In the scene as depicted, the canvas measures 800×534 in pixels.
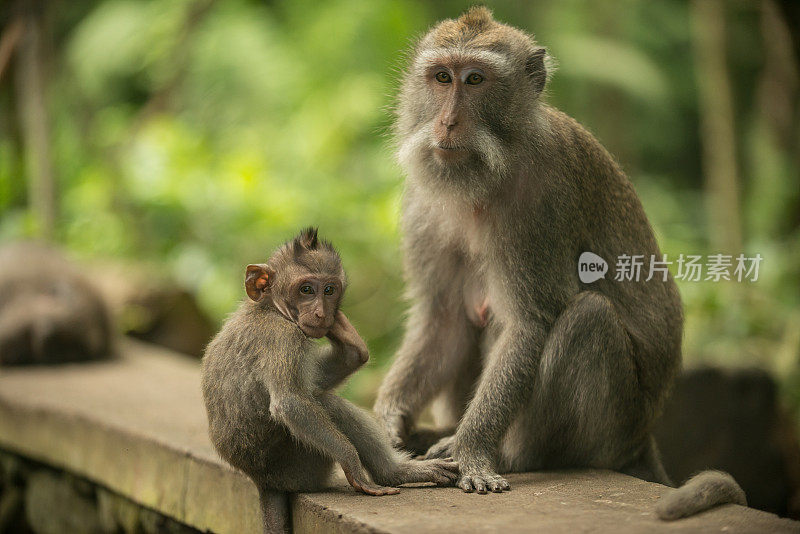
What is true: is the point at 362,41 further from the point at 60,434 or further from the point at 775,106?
the point at 60,434

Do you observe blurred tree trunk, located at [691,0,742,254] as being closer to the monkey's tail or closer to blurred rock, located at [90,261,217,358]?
blurred rock, located at [90,261,217,358]

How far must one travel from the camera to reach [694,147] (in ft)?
55.0

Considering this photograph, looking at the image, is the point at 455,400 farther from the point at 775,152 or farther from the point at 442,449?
the point at 775,152

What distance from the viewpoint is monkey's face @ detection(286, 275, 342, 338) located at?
3.86m

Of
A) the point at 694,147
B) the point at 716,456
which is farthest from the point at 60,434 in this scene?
the point at 694,147

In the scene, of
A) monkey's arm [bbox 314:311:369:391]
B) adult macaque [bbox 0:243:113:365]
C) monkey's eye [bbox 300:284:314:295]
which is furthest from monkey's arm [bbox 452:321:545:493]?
adult macaque [bbox 0:243:113:365]

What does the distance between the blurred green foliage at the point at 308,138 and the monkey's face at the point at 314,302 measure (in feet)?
15.4

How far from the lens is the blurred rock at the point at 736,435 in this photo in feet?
23.2

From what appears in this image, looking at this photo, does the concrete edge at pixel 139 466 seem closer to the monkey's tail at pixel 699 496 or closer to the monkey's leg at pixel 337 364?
the monkey's leg at pixel 337 364

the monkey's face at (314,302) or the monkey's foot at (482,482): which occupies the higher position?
the monkey's face at (314,302)

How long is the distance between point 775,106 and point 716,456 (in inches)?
255

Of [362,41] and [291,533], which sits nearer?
[291,533]

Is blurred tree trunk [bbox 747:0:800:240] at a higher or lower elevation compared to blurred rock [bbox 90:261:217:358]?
higher

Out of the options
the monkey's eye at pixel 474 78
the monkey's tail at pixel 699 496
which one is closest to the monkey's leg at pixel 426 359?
the monkey's eye at pixel 474 78
